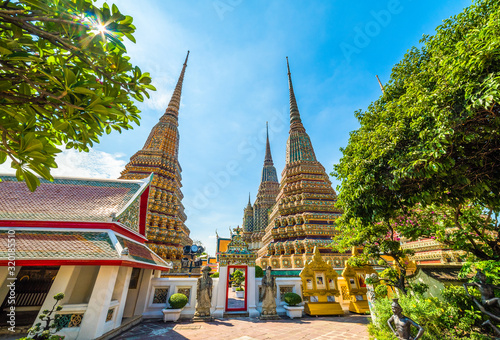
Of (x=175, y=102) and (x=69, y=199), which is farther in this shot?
(x=175, y=102)

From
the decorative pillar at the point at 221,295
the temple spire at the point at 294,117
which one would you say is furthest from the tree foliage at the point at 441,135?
the temple spire at the point at 294,117

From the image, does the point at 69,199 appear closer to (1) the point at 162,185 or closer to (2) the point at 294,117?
(1) the point at 162,185

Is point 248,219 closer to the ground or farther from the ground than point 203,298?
farther from the ground

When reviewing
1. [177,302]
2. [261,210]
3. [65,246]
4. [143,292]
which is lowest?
[177,302]

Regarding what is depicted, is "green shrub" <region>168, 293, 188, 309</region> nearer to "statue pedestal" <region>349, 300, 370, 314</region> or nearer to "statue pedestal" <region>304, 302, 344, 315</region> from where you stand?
"statue pedestal" <region>304, 302, 344, 315</region>

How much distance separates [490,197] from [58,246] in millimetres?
11677

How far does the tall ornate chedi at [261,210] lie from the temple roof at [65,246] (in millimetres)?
33074

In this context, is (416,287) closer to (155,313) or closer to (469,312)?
(469,312)

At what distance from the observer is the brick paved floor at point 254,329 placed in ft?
19.9

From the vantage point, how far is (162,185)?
18875mm

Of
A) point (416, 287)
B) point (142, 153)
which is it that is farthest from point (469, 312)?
point (142, 153)

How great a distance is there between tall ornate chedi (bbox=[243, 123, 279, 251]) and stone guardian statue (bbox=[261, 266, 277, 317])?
95.1ft

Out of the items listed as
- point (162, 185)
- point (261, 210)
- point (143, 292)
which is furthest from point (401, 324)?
point (261, 210)

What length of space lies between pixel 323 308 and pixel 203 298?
5226 mm
